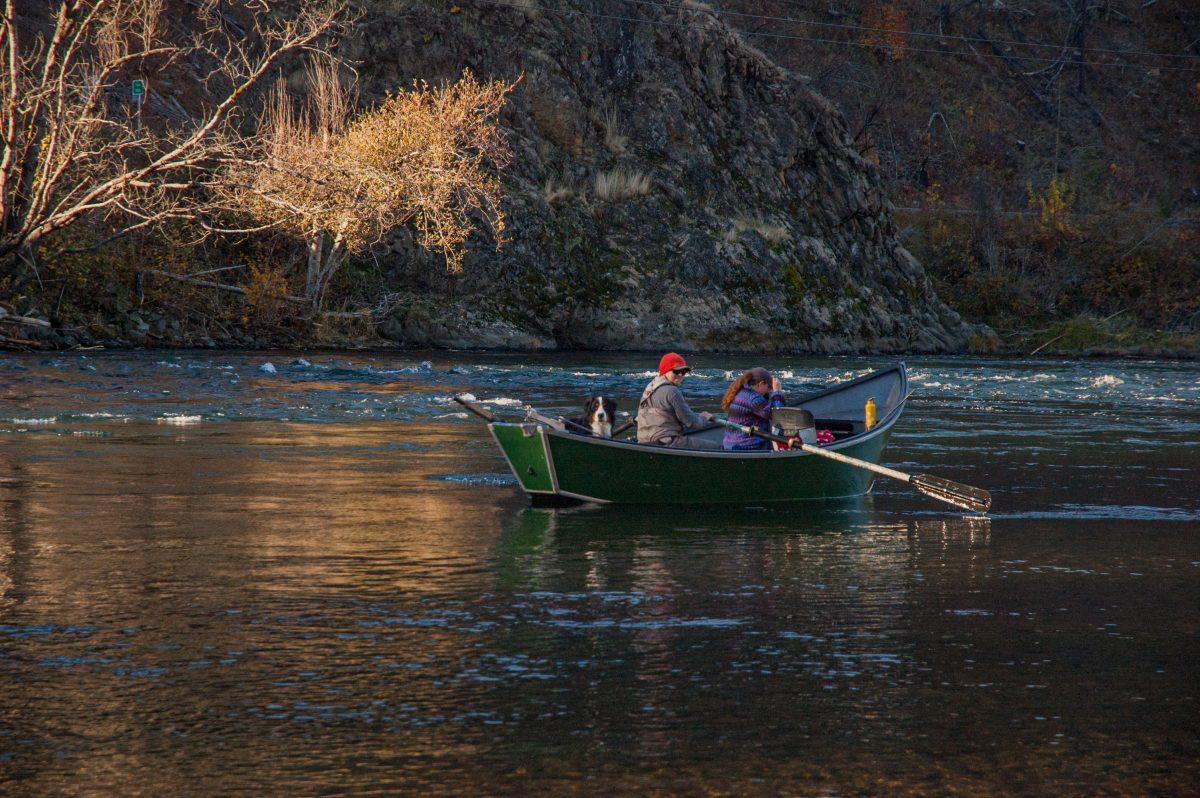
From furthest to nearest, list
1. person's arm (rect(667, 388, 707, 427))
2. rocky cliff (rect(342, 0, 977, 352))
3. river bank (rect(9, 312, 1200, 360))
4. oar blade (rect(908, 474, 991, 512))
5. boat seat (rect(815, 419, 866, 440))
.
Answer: rocky cliff (rect(342, 0, 977, 352)) < river bank (rect(9, 312, 1200, 360)) < boat seat (rect(815, 419, 866, 440)) < person's arm (rect(667, 388, 707, 427)) < oar blade (rect(908, 474, 991, 512))

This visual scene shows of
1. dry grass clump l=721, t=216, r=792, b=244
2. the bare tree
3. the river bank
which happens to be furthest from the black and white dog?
dry grass clump l=721, t=216, r=792, b=244

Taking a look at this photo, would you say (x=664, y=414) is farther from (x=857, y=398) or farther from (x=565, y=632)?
(x=565, y=632)

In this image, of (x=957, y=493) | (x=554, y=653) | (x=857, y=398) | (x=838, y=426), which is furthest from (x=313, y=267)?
(x=554, y=653)

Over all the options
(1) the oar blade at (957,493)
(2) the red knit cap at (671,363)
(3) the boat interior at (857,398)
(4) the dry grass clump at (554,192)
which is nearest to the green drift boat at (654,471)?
(2) the red knit cap at (671,363)

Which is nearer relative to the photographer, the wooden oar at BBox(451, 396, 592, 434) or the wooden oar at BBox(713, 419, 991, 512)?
the wooden oar at BBox(713, 419, 991, 512)

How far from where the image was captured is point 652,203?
46219 mm

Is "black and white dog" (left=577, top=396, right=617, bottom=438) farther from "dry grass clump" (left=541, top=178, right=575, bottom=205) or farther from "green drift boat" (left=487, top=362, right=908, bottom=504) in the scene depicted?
"dry grass clump" (left=541, top=178, right=575, bottom=205)

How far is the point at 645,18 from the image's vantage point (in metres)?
50.3

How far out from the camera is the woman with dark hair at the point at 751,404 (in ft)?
49.6

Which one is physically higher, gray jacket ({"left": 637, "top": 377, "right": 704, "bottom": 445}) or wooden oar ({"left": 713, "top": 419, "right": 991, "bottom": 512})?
gray jacket ({"left": 637, "top": 377, "right": 704, "bottom": 445})

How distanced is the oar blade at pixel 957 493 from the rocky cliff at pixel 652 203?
92.8 feet

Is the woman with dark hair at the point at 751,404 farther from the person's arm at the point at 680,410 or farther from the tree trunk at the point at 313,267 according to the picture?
the tree trunk at the point at 313,267

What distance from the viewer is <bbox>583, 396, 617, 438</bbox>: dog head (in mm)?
14736

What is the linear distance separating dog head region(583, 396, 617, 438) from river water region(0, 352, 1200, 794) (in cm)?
112
